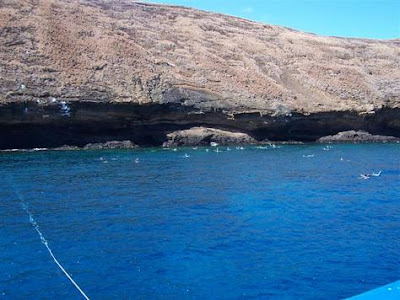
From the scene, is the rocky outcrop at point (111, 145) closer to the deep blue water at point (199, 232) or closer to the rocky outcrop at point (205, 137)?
the rocky outcrop at point (205, 137)

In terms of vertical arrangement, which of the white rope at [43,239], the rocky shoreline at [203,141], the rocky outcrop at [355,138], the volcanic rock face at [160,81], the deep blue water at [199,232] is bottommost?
the white rope at [43,239]

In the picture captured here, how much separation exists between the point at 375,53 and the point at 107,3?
43.9 metres

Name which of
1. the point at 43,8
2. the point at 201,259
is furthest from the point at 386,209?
the point at 43,8

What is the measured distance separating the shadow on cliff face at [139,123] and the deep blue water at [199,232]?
14.9 m

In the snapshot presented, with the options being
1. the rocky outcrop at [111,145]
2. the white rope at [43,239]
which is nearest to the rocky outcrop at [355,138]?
the rocky outcrop at [111,145]

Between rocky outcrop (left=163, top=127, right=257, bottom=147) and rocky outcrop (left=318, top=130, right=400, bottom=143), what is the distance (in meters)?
9.88

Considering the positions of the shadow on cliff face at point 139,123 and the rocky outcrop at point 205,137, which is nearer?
the shadow on cliff face at point 139,123

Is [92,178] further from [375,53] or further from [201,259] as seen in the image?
[375,53]

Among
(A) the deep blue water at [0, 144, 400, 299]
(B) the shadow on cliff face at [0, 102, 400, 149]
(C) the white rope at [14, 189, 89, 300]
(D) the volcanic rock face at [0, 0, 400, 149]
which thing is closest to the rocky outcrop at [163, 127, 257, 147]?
(B) the shadow on cliff face at [0, 102, 400, 149]

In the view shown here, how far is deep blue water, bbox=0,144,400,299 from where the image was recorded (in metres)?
13.0

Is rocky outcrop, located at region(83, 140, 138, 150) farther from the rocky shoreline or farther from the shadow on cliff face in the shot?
the shadow on cliff face

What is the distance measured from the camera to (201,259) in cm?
1494

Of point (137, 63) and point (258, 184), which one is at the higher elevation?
point (137, 63)

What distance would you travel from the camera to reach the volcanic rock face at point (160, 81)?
Result: 49875mm
